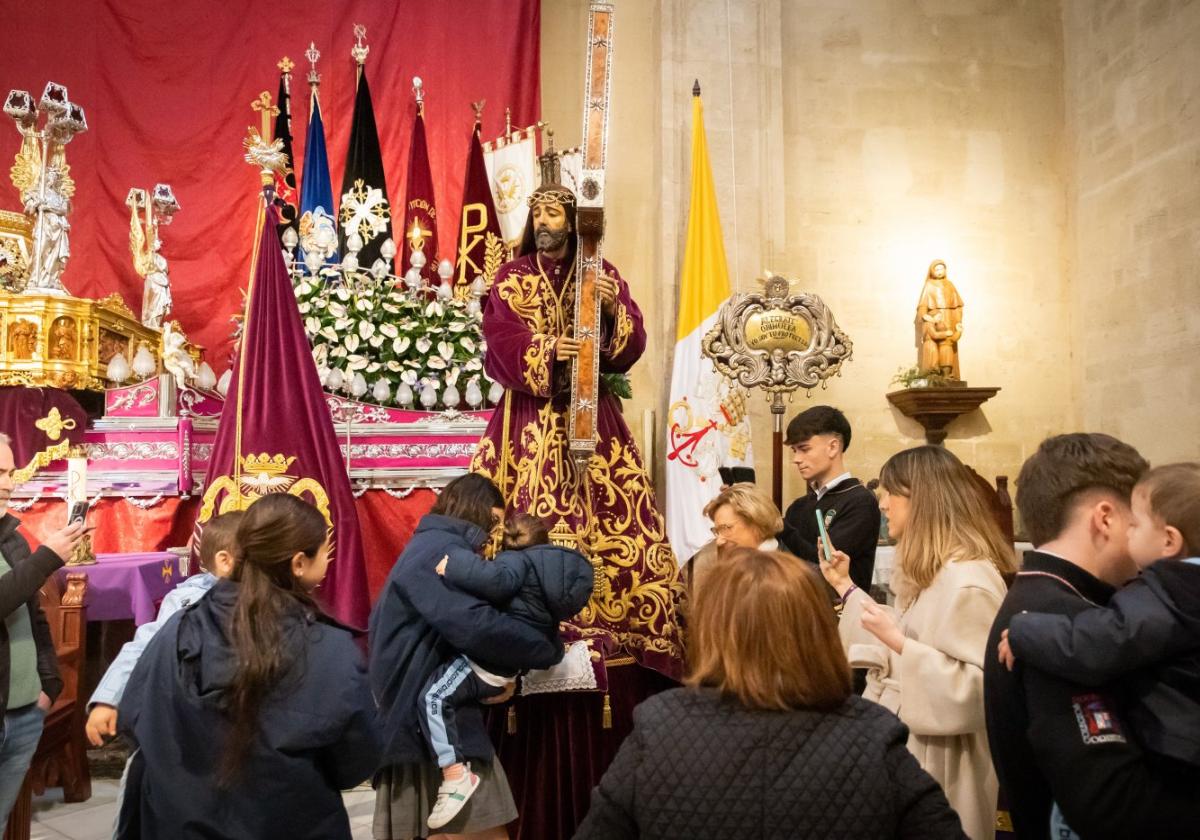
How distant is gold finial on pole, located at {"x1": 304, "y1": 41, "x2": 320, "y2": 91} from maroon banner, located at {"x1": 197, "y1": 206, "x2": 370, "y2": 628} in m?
3.71

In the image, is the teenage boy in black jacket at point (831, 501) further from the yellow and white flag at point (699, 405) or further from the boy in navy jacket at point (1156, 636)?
the yellow and white flag at point (699, 405)

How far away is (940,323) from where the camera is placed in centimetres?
877

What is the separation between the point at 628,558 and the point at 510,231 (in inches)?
201

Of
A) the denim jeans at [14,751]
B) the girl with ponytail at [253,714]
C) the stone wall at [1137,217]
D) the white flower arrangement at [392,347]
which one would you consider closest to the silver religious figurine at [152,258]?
the white flower arrangement at [392,347]

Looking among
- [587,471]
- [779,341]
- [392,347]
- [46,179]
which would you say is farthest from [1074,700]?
[46,179]

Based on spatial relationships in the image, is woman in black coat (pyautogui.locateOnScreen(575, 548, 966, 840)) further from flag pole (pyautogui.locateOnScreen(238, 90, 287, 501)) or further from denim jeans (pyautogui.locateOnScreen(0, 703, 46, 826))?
flag pole (pyautogui.locateOnScreen(238, 90, 287, 501))

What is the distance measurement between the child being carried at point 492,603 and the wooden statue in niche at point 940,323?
6448mm

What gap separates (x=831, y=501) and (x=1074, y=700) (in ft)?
7.46

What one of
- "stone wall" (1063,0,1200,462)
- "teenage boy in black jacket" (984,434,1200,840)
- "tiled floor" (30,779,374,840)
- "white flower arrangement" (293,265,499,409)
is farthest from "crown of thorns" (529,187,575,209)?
"stone wall" (1063,0,1200,462)

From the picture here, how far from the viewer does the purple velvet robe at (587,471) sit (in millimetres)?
3830

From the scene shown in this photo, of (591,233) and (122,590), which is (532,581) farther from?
(122,590)

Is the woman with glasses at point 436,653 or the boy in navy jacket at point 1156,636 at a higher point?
the boy in navy jacket at point 1156,636

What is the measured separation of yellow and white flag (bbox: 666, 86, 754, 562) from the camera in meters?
7.04

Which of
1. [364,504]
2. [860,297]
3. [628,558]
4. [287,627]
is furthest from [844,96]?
[287,627]
